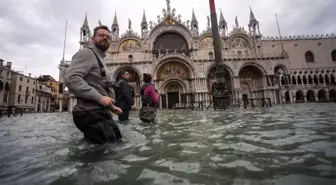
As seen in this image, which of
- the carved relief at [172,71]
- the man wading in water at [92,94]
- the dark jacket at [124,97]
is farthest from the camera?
the carved relief at [172,71]

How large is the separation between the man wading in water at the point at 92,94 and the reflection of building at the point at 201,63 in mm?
19704

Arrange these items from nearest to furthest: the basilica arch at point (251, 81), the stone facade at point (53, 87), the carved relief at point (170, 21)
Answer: the basilica arch at point (251, 81) < the carved relief at point (170, 21) < the stone facade at point (53, 87)

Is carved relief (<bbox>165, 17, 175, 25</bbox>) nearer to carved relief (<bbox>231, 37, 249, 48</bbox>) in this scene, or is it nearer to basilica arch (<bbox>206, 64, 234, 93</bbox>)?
basilica arch (<bbox>206, 64, 234, 93</bbox>)

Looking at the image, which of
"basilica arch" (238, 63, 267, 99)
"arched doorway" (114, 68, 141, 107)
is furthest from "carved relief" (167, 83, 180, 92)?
"basilica arch" (238, 63, 267, 99)

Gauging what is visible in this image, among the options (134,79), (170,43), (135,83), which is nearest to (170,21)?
(170,43)

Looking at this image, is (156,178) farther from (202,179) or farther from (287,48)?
(287,48)

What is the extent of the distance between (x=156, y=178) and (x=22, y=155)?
1719mm

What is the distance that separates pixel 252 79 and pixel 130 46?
59.7ft

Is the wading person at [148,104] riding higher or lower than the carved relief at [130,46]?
lower

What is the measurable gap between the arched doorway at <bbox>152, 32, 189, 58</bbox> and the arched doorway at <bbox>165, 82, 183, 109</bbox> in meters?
5.15

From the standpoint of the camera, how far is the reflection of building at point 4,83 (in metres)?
26.8

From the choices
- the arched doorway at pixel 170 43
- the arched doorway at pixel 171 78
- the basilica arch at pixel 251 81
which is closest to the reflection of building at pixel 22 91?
the arched doorway at pixel 170 43

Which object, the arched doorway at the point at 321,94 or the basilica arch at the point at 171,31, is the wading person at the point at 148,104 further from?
the arched doorway at the point at 321,94

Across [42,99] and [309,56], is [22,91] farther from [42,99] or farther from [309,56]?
[309,56]
